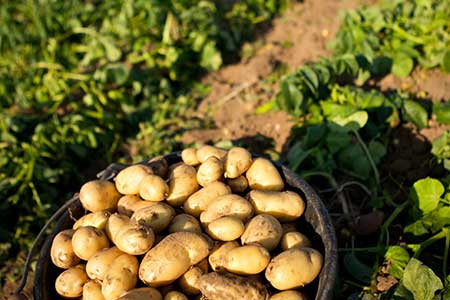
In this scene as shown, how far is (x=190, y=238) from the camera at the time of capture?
1.84 m

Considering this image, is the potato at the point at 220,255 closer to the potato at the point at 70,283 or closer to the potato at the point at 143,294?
the potato at the point at 143,294

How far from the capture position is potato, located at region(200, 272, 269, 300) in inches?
66.7

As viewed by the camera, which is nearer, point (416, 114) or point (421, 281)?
point (421, 281)

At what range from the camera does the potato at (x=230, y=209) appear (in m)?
1.99

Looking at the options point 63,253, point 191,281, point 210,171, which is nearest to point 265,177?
point 210,171

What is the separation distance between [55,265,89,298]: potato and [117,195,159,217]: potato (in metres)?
0.35

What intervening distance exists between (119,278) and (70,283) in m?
0.25

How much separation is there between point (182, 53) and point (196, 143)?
1.16 meters

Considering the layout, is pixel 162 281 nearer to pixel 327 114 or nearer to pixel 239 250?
pixel 239 250

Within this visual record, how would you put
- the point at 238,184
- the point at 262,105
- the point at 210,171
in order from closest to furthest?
1. the point at 210,171
2. the point at 238,184
3. the point at 262,105


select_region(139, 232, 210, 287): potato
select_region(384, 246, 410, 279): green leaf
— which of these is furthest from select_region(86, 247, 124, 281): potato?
select_region(384, 246, 410, 279): green leaf

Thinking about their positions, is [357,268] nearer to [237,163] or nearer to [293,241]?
[293,241]

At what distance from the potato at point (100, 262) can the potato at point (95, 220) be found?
172mm

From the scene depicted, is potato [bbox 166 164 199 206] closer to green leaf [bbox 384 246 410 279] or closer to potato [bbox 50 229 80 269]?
potato [bbox 50 229 80 269]
